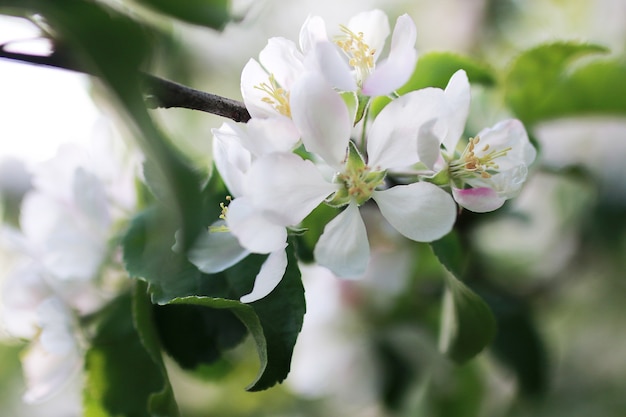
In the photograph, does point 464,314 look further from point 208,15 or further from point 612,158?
point 612,158

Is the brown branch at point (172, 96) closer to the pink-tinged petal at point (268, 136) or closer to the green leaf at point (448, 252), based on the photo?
the pink-tinged petal at point (268, 136)

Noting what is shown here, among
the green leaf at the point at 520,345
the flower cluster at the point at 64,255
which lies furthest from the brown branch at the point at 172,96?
the green leaf at the point at 520,345

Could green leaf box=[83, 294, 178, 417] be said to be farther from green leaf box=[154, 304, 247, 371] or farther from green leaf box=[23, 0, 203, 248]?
green leaf box=[23, 0, 203, 248]

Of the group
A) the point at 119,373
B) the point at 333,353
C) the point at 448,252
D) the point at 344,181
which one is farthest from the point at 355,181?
the point at 333,353

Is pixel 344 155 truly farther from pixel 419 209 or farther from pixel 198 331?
pixel 198 331

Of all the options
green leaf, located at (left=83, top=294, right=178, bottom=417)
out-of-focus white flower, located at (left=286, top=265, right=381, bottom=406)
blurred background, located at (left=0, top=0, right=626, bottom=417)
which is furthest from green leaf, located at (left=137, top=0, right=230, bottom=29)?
out-of-focus white flower, located at (left=286, top=265, right=381, bottom=406)

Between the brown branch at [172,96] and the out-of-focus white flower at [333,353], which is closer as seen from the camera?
the brown branch at [172,96]
